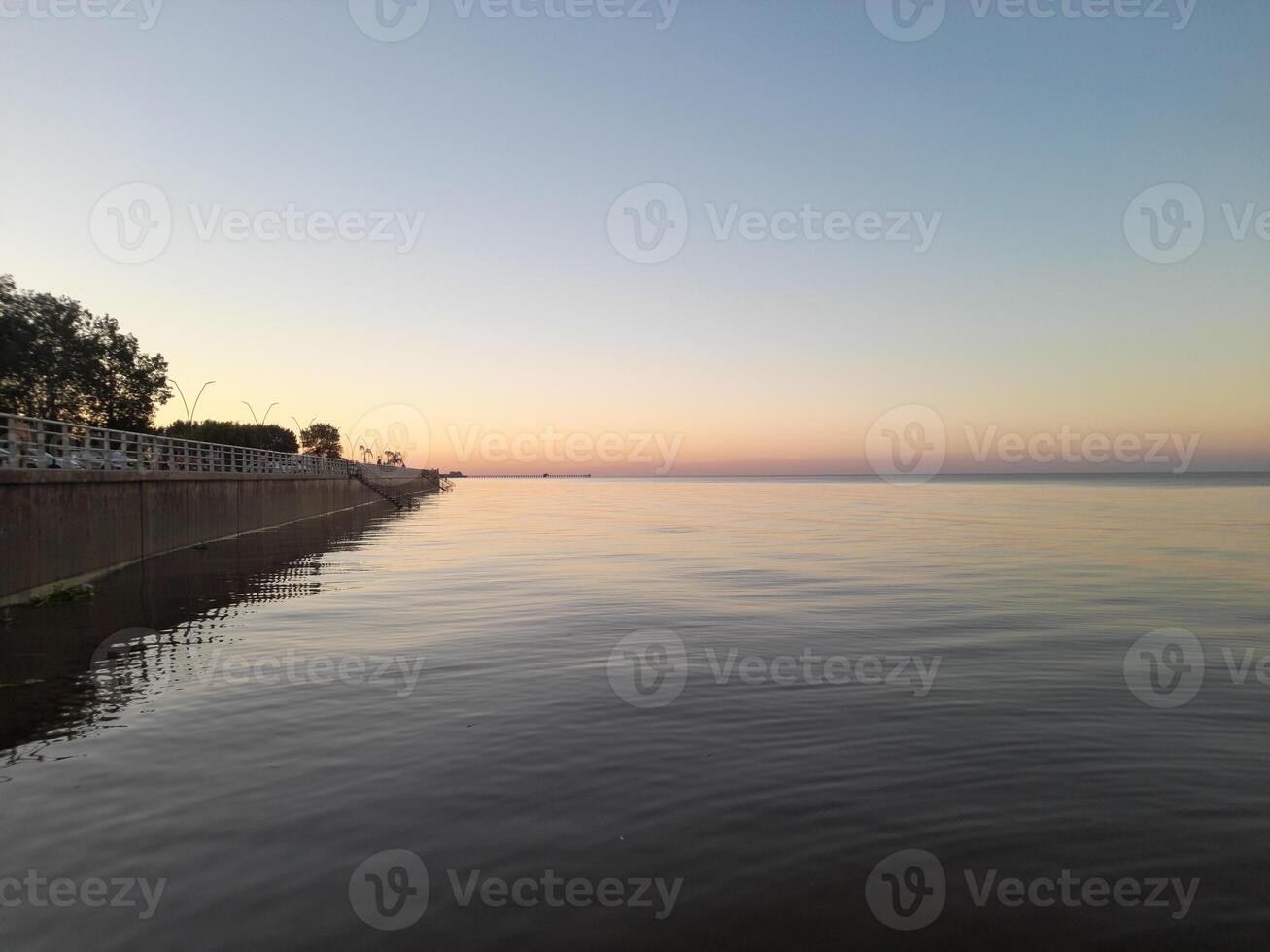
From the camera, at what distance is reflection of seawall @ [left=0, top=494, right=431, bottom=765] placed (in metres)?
10.1

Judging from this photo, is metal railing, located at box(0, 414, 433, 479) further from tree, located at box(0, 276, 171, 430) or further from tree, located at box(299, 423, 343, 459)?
tree, located at box(299, 423, 343, 459)

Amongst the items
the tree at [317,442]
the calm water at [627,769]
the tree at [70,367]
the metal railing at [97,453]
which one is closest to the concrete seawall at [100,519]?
the metal railing at [97,453]

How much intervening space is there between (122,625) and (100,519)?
8475 mm

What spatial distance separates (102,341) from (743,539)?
75.0m

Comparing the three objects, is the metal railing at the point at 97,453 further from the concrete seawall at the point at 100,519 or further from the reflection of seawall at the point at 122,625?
the reflection of seawall at the point at 122,625

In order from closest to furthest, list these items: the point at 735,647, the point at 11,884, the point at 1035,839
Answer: the point at 11,884 < the point at 1035,839 < the point at 735,647

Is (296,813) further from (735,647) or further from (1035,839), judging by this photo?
(735,647)

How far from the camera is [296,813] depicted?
700 cm

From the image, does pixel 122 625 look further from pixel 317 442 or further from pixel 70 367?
pixel 317 442

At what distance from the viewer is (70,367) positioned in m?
79.8

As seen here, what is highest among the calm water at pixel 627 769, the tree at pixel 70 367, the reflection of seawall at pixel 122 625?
the tree at pixel 70 367

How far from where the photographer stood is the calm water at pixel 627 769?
5.48 meters

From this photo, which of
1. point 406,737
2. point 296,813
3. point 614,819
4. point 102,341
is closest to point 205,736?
point 406,737

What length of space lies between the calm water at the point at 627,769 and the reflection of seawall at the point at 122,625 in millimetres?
99
